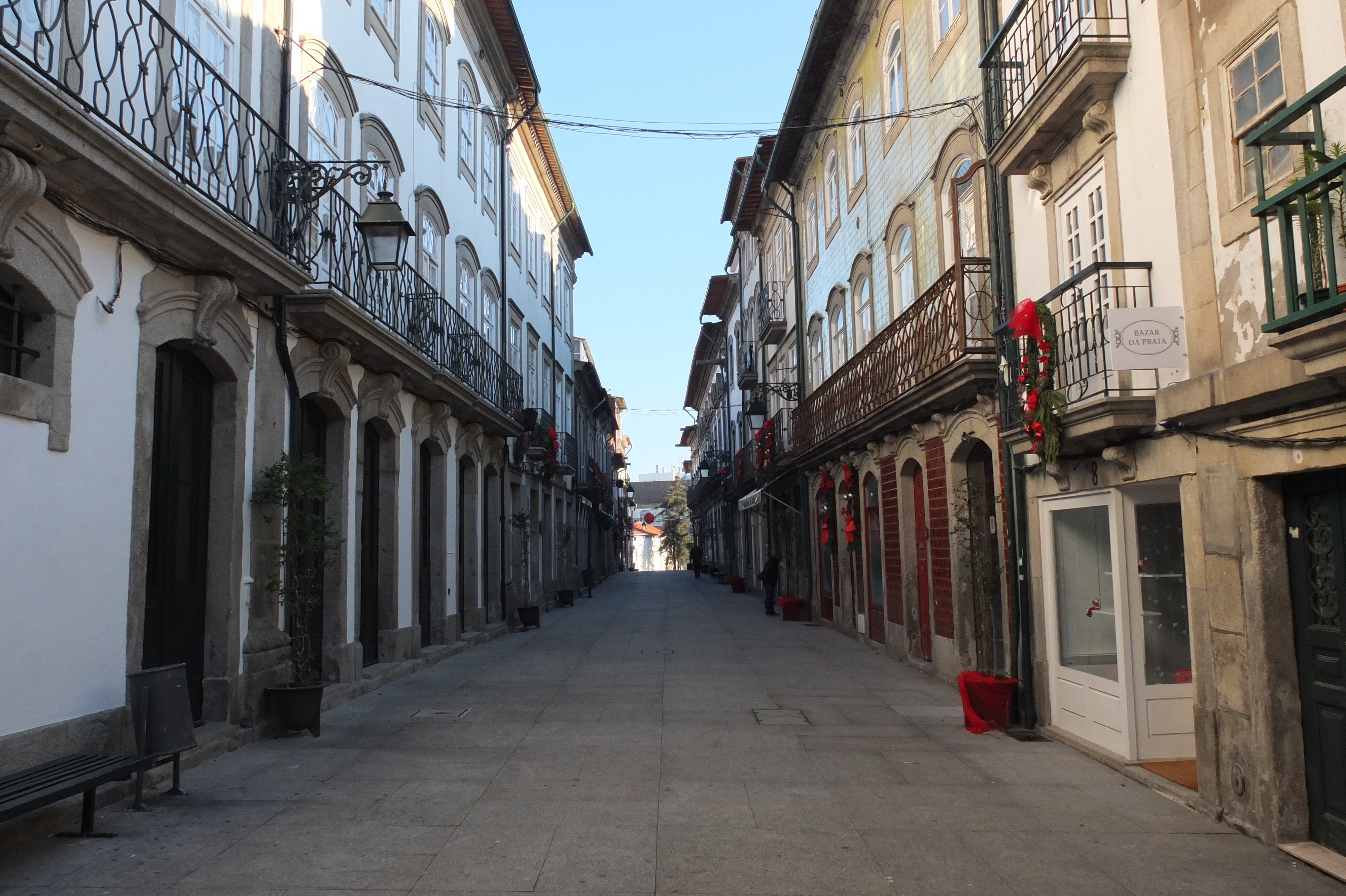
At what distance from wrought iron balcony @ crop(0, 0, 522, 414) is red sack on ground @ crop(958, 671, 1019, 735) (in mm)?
7401

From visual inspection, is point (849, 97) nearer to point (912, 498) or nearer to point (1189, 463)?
point (912, 498)

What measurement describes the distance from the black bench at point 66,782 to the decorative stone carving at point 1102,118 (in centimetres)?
810

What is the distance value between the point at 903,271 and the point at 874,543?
192 inches

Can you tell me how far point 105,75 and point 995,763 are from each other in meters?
8.24

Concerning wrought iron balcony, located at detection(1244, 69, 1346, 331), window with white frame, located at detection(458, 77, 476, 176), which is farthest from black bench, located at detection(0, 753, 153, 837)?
window with white frame, located at detection(458, 77, 476, 176)

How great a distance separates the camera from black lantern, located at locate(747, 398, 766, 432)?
78.0 feet

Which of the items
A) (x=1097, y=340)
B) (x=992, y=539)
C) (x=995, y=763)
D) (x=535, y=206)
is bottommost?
(x=995, y=763)

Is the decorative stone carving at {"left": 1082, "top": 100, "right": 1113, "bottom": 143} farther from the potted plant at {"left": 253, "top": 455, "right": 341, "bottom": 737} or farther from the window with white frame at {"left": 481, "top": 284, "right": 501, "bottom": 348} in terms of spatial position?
the window with white frame at {"left": 481, "top": 284, "right": 501, "bottom": 348}

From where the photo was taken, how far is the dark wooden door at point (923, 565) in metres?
13.6

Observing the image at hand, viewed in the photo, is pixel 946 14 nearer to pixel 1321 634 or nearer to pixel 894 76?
pixel 894 76

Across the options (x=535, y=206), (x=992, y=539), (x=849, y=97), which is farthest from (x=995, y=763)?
(x=535, y=206)

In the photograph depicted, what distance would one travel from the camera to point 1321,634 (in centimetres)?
559

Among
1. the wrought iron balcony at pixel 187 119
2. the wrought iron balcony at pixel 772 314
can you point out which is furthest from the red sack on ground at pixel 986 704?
the wrought iron balcony at pixel 772 314

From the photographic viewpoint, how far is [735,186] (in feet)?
95.2
